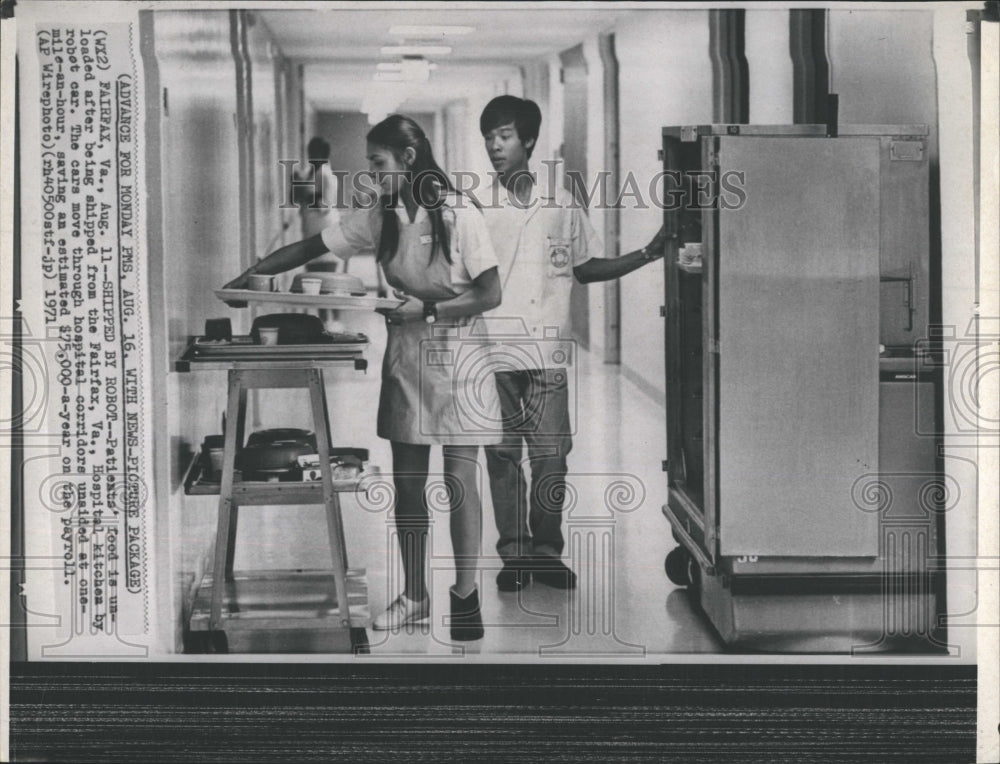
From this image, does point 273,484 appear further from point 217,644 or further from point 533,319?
point 533,319

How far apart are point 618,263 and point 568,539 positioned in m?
0.81

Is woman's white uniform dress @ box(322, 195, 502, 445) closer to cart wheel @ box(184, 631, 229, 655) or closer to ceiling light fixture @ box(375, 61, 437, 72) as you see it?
ceiling light fixture @ box(375, 61, 437, 72)

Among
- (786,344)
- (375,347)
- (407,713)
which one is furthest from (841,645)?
(375,347)

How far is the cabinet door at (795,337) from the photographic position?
3.91 m

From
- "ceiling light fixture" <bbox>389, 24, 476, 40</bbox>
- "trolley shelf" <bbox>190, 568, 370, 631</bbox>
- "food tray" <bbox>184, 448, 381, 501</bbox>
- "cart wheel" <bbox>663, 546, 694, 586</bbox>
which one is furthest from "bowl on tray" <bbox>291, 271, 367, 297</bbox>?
"cart wheel" <bbox>663, 546, 694, 586</bbox>

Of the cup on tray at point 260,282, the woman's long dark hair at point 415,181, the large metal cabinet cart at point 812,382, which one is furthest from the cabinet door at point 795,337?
the cup on tray at point 260,282

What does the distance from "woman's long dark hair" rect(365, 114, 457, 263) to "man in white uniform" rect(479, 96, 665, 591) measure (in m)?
0.14

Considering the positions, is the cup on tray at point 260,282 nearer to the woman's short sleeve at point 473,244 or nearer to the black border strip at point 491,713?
the woman's short sleeve at point 473,244

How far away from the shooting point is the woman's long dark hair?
397cm

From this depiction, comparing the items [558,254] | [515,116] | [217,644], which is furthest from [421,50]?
[217,644]

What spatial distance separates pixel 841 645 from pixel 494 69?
6.31ft

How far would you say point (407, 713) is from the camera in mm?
4004

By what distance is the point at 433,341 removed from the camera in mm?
4051

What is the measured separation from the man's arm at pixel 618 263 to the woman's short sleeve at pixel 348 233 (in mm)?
614
